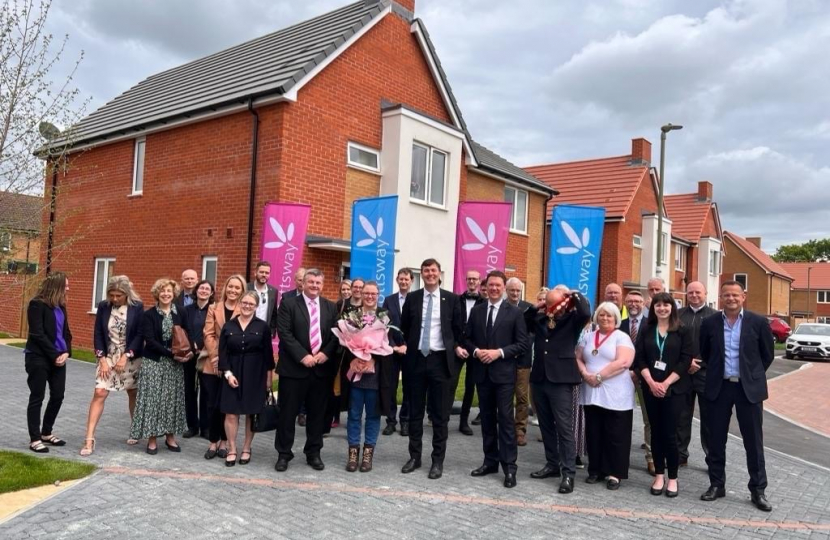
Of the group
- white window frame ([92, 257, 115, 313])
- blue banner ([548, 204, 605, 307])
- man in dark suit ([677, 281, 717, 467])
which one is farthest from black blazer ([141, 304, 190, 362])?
white window frame ([92, 257, 115, 313])

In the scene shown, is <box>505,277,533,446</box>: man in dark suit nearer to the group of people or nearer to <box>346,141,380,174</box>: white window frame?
the group of people

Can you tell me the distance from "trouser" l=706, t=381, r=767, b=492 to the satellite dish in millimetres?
6745

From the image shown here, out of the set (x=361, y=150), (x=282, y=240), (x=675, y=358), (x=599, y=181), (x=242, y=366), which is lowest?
(x=242, y=366)

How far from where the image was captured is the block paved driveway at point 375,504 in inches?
187

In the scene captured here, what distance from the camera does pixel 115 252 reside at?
15.6m

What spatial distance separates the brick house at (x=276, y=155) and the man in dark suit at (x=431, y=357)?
6120mm

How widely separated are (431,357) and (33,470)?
3752 millimetres

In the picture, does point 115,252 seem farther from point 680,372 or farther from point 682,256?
point 682,256

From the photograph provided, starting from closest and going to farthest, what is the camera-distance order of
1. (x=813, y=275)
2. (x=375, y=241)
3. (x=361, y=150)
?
1. (x=375, y=241)
2. (x=361, y=150)
3. (x=813, y=275)

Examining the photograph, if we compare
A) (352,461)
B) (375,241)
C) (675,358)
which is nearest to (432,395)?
(352,461)

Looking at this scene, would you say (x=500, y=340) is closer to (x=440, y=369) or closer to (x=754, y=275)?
(x=440, y=369)

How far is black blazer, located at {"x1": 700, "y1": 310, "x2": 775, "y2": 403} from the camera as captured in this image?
19.3ft

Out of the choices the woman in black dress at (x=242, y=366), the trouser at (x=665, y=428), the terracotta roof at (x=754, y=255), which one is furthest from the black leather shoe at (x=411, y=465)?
the terracotta roof at (x=754, y=255)

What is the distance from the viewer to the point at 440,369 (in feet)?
21.0
